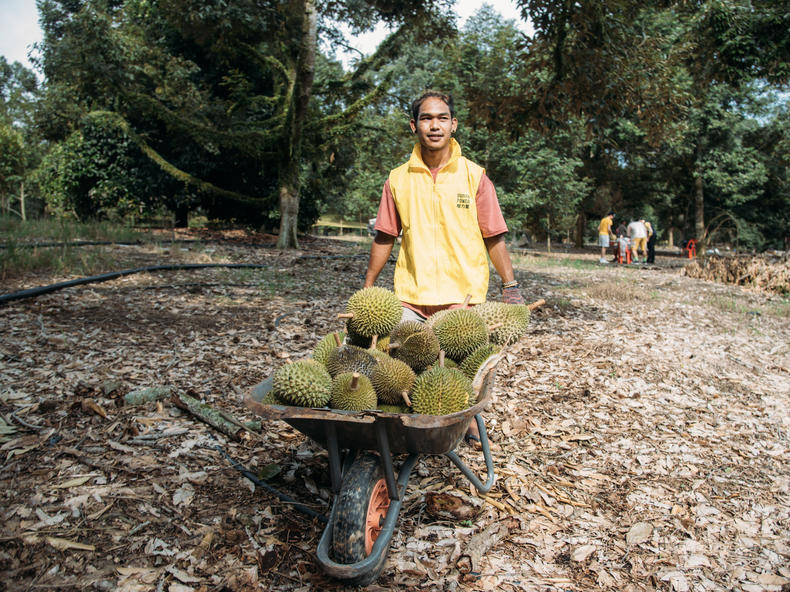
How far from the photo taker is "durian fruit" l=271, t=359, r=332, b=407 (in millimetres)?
2107

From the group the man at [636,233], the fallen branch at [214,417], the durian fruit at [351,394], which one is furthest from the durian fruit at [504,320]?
the man at [636,233]

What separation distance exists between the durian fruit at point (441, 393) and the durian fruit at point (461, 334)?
0.35m

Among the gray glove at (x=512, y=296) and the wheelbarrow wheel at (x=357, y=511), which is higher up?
the gray glove at (x=512, y=296)

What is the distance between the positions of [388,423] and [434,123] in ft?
6.64

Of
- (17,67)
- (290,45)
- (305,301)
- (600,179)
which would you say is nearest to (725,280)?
(305,301)

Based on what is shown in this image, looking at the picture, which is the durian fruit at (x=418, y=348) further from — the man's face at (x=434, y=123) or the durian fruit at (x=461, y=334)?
the man's face at (x=434, y=123)

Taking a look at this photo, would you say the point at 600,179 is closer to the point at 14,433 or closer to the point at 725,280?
the point at 725,280

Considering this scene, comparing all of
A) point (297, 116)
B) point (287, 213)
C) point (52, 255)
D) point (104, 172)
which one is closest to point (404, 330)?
point (52, 255)

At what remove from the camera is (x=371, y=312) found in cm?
264

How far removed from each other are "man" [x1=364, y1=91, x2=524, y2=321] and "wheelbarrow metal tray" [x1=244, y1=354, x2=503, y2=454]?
1.02m

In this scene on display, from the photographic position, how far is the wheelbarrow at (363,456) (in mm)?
1942

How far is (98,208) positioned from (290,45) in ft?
31.6

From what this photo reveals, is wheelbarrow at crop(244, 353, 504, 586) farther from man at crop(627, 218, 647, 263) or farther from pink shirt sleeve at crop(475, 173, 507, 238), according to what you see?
man at crop(627, 218, 647, 263)

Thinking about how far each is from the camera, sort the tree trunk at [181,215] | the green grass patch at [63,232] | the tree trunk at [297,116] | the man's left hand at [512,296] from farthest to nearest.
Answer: the tree trunk at [181,215] < the tree trunk at [297,116] < the green grass patch at [63,232] < the man's left hand at [512,296]
